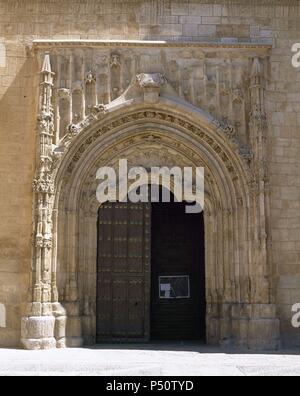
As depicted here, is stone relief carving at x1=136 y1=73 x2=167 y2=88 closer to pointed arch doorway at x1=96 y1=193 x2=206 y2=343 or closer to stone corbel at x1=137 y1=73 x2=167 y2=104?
stone corbel at x1=137 y1=73 x2=167 y2=104

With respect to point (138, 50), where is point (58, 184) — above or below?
below

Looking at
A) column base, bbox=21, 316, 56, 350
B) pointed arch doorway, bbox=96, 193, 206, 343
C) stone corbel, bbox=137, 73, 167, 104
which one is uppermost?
stone corbel, bbox=137, 73, 167, 104

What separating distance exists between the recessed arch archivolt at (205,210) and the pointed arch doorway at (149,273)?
1.57 ft

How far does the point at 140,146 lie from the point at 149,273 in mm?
2558

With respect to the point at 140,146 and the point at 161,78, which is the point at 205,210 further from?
the point at 161,78

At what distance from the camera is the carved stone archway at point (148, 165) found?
10.6m

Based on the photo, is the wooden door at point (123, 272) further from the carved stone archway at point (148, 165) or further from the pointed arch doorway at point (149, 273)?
the carved stone archway at point (148, 165)

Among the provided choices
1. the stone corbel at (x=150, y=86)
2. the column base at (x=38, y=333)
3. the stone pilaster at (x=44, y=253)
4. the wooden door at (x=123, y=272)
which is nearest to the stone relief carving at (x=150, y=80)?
the stone corbel at (x=150, y=86)

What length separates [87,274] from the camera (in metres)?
11.0

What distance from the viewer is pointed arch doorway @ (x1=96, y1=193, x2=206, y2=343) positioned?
1144cm

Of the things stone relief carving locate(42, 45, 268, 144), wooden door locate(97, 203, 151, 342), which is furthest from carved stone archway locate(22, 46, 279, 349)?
wooden door locate(97, 203, 151, 342)
